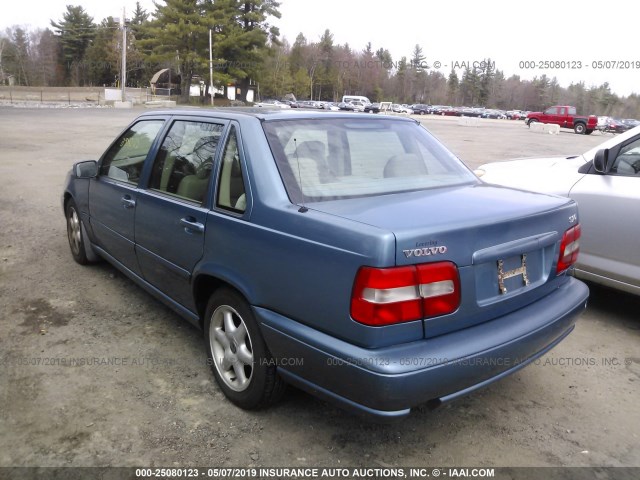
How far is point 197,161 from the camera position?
3.28 m

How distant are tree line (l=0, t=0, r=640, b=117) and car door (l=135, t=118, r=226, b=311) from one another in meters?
37.5

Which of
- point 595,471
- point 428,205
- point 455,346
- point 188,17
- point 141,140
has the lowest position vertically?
point 595,471

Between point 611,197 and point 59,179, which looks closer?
point 611,197

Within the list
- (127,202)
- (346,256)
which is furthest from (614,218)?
(127,202)

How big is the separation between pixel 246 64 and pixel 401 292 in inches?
2459

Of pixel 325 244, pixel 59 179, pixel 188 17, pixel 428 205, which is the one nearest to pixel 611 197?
pixel 428 205

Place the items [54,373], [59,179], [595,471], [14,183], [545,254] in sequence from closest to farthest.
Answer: [595,471] < [545,254] < [54,373] < [14,183] < [59,179]

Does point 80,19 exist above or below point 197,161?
above

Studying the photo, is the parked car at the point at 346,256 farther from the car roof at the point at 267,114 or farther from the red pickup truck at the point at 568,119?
the red pickup truck at the point at 568,119

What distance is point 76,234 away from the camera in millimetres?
5223

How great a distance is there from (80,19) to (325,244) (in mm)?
108419

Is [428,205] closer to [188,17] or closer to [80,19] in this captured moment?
[188,17]

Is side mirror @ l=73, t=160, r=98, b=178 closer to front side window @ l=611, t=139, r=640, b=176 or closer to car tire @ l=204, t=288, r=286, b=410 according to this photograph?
car tire @ l=204, t=288, r=286, b=410

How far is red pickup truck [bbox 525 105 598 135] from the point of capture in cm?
4044
